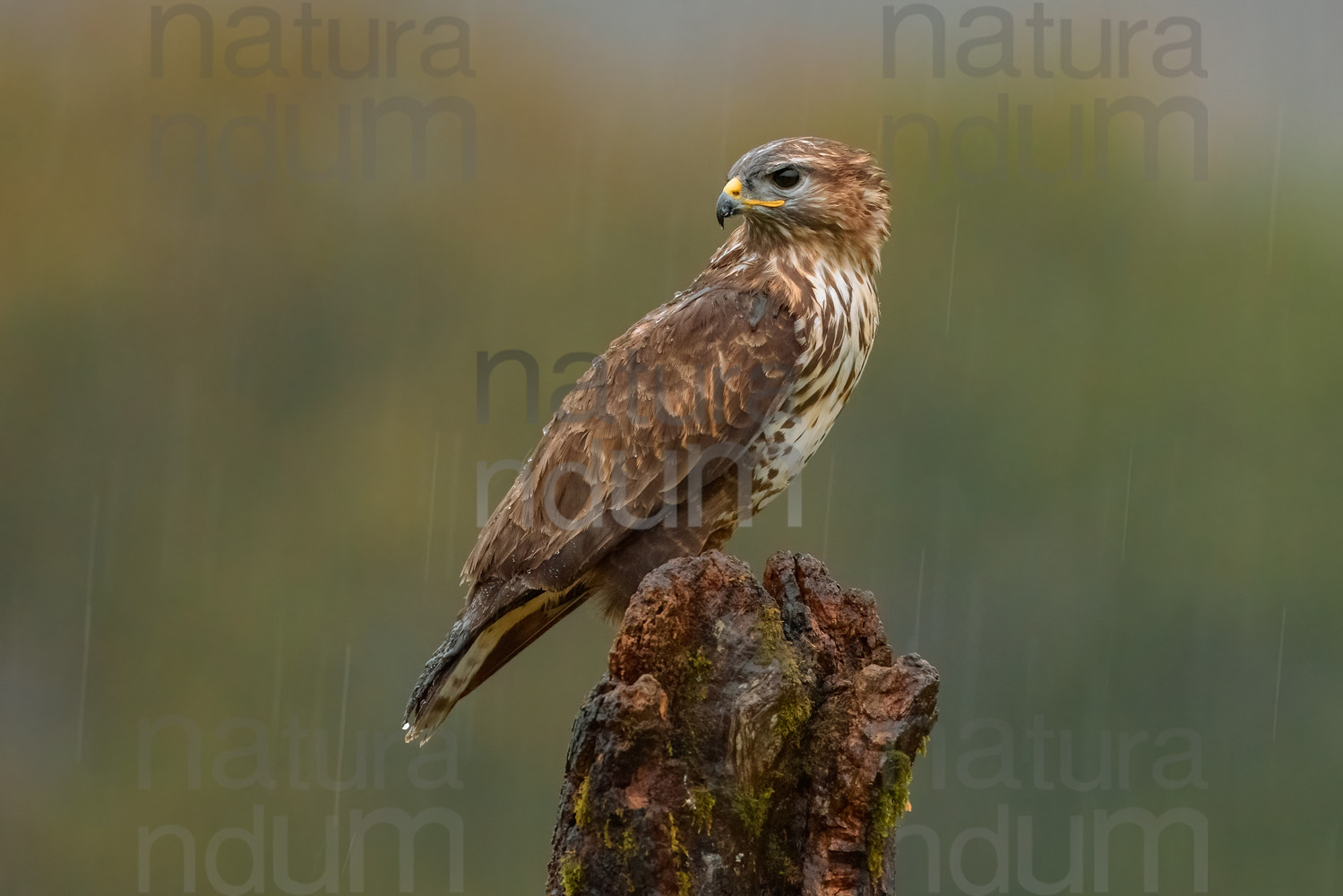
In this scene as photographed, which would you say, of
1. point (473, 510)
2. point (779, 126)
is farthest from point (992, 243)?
point (473, 510)

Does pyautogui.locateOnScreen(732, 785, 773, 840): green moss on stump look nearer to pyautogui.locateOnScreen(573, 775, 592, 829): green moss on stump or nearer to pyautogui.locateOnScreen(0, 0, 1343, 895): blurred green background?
pyautogui.locateOnScreen(573, 775, 592, 829): green moss on stump

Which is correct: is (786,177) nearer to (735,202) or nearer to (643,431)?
(735,202)

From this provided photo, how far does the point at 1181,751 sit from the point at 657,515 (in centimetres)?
1327

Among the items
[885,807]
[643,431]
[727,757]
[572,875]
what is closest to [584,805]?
[572,875]

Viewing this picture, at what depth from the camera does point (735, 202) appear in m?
4.89

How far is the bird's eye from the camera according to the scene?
16.3 ft

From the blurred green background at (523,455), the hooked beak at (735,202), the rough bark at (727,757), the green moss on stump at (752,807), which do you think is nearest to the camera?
the rough bark at (727,757)

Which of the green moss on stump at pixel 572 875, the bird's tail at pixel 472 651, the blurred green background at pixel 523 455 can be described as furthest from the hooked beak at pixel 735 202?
the blurred green background at pixel 523 455

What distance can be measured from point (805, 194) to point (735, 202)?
0.23m

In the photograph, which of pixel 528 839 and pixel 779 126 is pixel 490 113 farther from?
pixel 528 839

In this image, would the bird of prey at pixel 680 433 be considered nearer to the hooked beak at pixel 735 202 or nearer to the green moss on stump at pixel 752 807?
the hooked beak at pixel 735 202

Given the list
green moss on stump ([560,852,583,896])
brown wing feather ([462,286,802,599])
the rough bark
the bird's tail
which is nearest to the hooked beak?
brown wing feather ([462,286,802,599])

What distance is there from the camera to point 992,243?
60.6 ft

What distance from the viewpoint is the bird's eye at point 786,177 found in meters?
4.95
